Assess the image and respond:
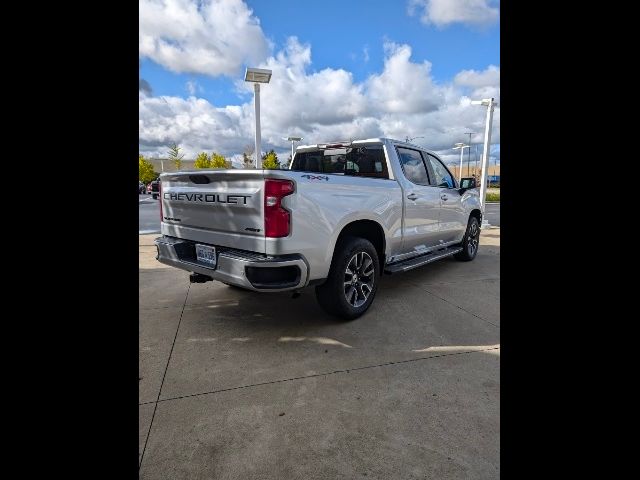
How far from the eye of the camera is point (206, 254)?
3.72 metres

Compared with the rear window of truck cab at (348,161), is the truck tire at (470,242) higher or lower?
lower

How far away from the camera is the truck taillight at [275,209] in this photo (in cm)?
321

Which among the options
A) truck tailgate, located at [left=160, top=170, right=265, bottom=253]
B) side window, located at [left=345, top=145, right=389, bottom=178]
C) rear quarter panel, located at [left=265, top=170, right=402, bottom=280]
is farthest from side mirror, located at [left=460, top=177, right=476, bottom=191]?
truck tailgate, located at [left=160, top=170, right=265, bottom=253]

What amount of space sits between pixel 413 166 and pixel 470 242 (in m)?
2.73

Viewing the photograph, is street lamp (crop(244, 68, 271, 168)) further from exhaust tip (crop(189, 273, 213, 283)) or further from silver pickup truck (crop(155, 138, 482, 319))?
exhaust tip (crop(189, 273, 213, 283))

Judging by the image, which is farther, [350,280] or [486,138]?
[486,138]

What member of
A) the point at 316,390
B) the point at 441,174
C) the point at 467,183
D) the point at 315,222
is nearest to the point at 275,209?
the point at 315,222

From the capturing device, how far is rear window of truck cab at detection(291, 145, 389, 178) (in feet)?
16.0

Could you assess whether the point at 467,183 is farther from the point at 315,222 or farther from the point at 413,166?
the point at 315,222

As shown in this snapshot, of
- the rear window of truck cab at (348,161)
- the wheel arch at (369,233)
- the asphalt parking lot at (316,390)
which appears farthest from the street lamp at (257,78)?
the asphalt parking lot at (316,390)

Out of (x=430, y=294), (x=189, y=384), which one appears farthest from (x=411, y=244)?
(x=189, y=384)

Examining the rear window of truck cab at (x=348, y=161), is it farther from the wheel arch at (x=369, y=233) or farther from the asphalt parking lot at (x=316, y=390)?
the asphalt parking lot at (x=316, y=390)

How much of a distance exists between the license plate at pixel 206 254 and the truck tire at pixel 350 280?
108cm
